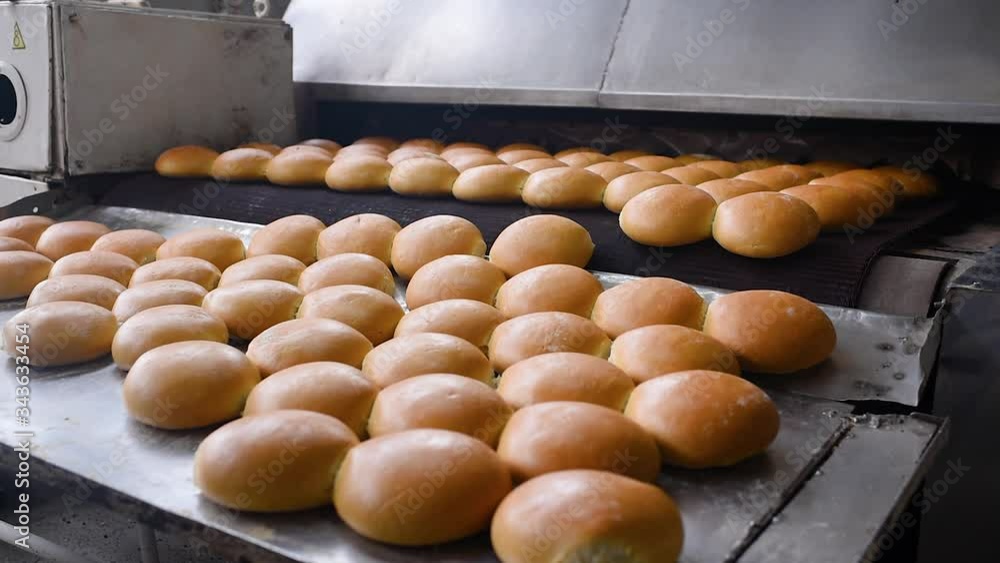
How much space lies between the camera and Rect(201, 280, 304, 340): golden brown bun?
4.66 feet

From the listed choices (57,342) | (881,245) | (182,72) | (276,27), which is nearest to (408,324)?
(57,342)

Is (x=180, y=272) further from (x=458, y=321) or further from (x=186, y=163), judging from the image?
(x=186, y=163)

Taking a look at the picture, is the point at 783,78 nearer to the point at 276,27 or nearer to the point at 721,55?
the point at 721,55

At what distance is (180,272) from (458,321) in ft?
2.35

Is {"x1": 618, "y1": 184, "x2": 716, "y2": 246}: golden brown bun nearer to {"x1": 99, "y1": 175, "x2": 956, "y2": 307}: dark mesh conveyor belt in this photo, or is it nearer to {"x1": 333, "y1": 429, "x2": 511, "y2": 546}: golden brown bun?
{"x1": 99, "y1": 175, "x2": 956, "y2": 307}: dark mesh conveyor belt

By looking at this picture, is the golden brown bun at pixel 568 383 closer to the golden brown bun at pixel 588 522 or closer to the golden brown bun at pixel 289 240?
the golden brown bun at pixel 588 522

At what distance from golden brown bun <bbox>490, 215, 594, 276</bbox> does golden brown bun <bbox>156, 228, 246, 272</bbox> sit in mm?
651

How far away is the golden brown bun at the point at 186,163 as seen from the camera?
94.8 inches

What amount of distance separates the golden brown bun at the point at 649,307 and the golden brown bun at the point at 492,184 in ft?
2.08

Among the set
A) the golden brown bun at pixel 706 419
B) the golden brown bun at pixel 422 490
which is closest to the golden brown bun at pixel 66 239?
the golden brown bun at pixel 422 490

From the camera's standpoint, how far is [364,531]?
85 cm

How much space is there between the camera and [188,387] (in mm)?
1098

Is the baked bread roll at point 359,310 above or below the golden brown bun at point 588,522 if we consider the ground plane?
below

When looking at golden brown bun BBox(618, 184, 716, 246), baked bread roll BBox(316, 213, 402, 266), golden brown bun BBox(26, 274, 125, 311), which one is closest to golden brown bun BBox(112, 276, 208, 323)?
golden brown bun BBox(26, 274, 125, 311)
